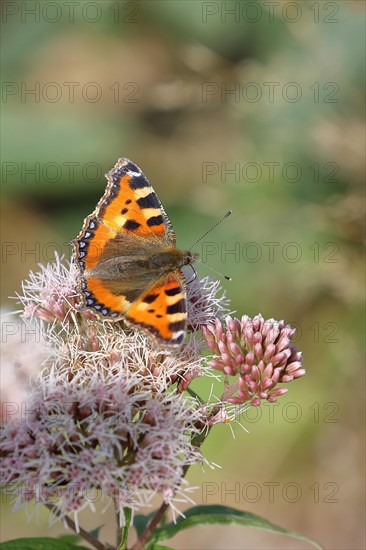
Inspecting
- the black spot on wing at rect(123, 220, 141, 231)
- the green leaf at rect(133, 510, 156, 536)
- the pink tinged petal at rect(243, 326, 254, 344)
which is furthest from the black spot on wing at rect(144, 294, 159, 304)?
the green leaf at rect(133, 510, 156, 536)

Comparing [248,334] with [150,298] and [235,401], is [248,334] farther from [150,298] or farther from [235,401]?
[150,298]

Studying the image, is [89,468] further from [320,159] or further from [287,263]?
[320,159]

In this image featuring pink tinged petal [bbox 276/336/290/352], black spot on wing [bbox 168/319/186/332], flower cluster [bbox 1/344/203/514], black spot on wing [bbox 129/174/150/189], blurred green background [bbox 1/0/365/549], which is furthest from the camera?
blurred green background [bbox 1/0/365/549]

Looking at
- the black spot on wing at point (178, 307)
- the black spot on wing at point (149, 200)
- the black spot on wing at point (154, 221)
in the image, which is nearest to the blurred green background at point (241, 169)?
the black spot on wing at point (154, 221)


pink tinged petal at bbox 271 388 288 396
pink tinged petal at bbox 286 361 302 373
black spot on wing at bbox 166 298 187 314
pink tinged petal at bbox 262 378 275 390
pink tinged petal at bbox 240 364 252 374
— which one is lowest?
pink tinged petal at bbox 271 388 288 396

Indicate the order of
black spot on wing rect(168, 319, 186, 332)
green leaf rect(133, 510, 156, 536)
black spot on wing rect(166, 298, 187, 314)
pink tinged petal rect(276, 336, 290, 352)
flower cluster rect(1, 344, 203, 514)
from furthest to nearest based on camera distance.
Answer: green leaf rect(133, 510, 156, 536) → pink tinged petal rect(276, 336, 290, 352) → black spot on wing rect(166, 298, 187, 314) → black spot on wing rect(168, 319, 186, 332) → flower cluster rect(1, 344, 203, 514)

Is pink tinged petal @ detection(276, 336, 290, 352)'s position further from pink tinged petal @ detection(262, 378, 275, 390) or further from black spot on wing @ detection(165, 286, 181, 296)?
black spot on wing @ detection(165, 286, 181, 296)

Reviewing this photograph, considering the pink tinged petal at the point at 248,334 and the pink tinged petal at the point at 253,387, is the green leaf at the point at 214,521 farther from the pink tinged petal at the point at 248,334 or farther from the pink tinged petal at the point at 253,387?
the pink tinged petal at the point at 248,334
